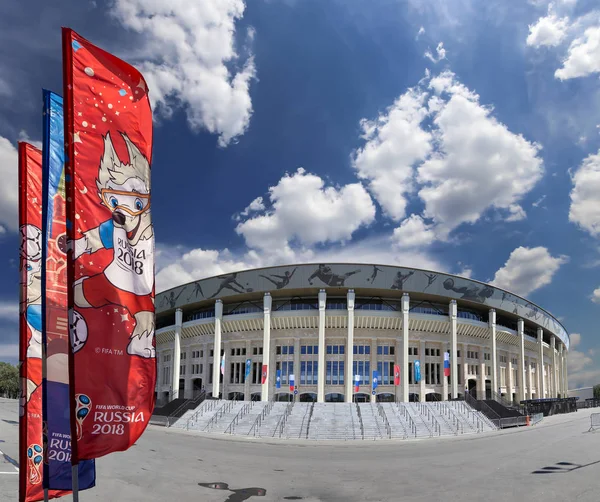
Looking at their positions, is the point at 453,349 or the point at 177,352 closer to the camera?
the point at 453,349

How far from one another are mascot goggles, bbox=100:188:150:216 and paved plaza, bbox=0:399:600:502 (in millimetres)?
10160

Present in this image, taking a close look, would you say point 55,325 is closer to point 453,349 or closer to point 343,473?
point 343,473

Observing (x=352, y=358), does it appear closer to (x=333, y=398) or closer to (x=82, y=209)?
(x=333, y=398)

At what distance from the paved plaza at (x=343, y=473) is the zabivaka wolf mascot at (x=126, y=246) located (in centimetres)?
947

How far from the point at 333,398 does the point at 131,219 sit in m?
58.0

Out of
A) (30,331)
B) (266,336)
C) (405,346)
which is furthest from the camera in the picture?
(266,336)

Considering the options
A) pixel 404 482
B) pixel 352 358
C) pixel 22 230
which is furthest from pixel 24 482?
pixel 352 358

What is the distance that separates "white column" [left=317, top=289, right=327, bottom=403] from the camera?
5706 centimetres

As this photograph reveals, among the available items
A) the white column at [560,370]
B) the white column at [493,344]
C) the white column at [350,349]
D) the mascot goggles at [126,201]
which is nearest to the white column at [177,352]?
the white column at [350,349]

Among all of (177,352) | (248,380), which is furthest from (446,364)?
(177,352)

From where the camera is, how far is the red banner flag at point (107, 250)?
5.58 m

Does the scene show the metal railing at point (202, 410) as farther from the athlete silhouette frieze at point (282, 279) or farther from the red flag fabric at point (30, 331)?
the red flag fabric at point (30, 331)

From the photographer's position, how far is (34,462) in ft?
27.3

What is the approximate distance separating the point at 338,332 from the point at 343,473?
42536 millimetres
